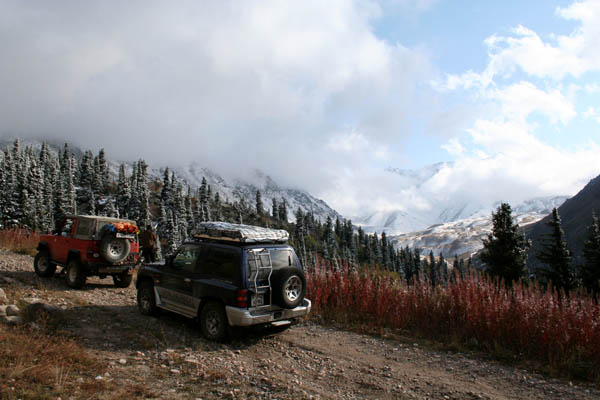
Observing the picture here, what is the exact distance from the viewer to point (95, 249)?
1261 centimetres

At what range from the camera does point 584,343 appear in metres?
7.51

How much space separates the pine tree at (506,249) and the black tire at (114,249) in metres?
27.9

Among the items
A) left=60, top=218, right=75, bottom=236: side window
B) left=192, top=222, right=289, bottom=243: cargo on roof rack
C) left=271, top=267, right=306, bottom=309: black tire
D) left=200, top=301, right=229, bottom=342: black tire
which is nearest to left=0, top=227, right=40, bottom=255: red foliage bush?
left=60, top=218, right=75, bottom=236: side window

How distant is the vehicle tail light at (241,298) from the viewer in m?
7.96

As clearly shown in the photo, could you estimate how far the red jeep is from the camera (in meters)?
12.6

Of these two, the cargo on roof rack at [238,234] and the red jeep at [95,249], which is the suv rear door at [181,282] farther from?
the red jeep at [95,249]

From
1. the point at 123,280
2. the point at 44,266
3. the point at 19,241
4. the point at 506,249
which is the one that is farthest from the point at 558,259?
the point at 19,241

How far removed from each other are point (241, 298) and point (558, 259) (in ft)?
112

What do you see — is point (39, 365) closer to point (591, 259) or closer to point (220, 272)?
point (220, 272)

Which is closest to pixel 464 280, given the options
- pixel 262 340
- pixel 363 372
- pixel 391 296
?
pixel 391 296

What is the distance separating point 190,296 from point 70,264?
655 centimetres

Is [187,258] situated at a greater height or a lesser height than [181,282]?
greater

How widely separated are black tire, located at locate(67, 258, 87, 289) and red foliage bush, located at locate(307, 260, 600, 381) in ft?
25.1

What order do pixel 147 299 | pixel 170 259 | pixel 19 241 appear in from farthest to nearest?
1. pixel 19 241
2. pixel 147 299
3. pixel 170 259
